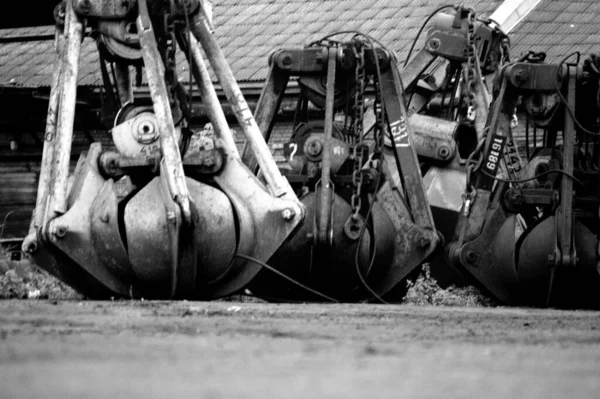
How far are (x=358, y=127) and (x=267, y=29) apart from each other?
389 inches

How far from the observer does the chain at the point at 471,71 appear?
12.6 metres

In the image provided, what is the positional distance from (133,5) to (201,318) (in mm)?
3964

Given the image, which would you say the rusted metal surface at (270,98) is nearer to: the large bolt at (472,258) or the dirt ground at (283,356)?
the large bolt at (472,258)

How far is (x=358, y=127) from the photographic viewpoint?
36.9ft

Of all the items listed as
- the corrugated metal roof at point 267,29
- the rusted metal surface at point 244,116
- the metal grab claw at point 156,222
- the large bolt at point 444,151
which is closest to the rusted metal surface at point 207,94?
the rusted metal surface at point 244,116

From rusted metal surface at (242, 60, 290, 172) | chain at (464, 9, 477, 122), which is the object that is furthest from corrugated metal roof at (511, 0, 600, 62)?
rusted metal surface at (242, 60, 290, 172)

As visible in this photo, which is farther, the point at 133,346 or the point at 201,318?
the point at 201,318

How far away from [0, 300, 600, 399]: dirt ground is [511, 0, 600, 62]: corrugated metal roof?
38.9 ft

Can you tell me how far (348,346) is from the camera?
4.73 m

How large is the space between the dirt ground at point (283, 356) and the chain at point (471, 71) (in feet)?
18.5

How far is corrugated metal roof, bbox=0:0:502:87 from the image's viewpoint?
1978 centimetres

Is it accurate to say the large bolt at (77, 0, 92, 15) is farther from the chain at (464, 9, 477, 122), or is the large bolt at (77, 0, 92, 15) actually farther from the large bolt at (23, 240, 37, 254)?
the chain at (464, 9, 477, 122)

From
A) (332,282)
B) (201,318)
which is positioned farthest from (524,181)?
(201,318)

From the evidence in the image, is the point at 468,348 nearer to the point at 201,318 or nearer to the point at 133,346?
the point at 133,346
